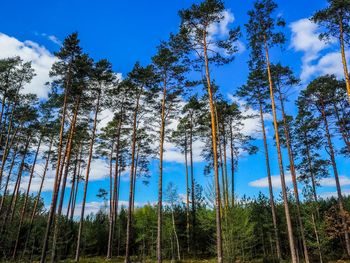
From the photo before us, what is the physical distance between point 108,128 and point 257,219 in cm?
1834

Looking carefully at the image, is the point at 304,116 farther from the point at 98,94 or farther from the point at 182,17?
the point at 98,94

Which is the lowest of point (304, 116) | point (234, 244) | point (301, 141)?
point (234, 244)

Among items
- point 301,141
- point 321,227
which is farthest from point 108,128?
point 321,227

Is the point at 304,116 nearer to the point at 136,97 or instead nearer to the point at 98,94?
the point at 136,97

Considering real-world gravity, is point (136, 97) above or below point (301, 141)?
above

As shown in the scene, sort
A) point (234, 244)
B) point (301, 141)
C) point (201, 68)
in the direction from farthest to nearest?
point (301, 141), point (201, 68), point (234, 244)

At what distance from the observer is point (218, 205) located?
38.9 feet

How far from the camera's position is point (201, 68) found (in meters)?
15.4

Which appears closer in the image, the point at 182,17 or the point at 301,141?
the point at 182,17

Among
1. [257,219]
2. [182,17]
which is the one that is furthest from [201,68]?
[257,219]

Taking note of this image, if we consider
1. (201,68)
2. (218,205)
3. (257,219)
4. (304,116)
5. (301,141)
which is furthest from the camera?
(257,219)

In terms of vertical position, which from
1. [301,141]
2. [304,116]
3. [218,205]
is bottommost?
[218,205]

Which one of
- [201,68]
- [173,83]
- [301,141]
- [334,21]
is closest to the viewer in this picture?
[334,21]

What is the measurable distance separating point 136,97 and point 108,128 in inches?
267
